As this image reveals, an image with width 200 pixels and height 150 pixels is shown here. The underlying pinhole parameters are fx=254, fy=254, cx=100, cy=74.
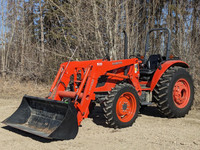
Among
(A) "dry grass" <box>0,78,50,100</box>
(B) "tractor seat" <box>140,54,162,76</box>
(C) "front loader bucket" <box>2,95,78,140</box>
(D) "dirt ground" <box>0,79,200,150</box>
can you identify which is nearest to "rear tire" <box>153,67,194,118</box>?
(D) "dirt ground" <box>0,79,200,150</box>

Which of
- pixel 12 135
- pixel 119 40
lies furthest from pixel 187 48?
pixel 12 135

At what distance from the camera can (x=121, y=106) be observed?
538 centimetres

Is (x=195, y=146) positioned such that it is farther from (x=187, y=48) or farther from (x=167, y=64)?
(x=187, y=48)

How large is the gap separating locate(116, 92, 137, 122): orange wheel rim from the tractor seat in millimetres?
1307

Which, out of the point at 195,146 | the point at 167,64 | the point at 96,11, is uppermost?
the point at 96,11

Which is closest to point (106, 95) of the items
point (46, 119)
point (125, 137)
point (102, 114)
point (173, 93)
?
point (125, 137)

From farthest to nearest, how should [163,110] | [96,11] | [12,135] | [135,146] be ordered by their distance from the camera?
1. [96,11]
2. [163,110]
3. [12,135]
4. [135,146]

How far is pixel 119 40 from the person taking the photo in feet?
33.2

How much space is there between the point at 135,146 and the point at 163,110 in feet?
7.38

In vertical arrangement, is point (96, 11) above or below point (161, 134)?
above

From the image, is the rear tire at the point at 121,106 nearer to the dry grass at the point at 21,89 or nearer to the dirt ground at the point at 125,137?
the dirt ground at the point at 125,137

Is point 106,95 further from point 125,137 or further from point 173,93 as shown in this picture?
point 173,93

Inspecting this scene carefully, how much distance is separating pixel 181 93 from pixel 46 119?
374 cm

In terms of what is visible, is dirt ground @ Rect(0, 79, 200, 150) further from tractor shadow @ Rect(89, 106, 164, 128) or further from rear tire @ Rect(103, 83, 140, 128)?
rear tire @ Rect(103, 83, 140, 128)
